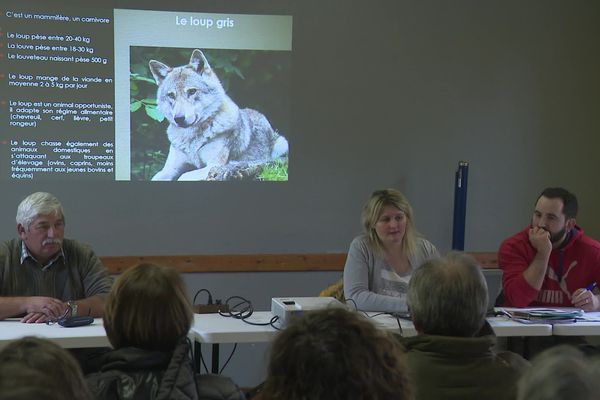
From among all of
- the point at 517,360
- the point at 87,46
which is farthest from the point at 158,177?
the point at 517,360

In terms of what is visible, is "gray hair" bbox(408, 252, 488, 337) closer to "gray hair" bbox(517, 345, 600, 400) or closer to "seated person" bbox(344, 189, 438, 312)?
"gray hair" bbox(517, 345, 600, 400)

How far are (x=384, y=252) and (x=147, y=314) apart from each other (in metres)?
1.83

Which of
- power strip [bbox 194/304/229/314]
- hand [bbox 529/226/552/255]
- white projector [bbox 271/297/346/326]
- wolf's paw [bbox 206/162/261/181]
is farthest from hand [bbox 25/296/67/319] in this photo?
hand [bbox 529/226/552/255]

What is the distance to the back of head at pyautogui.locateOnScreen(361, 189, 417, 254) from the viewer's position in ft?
10.7

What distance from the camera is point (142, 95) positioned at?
13.4ft

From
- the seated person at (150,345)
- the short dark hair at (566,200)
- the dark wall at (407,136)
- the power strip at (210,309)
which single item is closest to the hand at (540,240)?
the short dark hair at (566,200)

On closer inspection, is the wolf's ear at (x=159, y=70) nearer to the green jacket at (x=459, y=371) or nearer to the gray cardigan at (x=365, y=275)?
the gray cardigan at (x=365, y=275)

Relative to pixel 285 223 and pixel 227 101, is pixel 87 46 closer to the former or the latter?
pixel 227 101

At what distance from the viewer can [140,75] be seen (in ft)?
13.4

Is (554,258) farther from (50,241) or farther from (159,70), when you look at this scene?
(159,70)

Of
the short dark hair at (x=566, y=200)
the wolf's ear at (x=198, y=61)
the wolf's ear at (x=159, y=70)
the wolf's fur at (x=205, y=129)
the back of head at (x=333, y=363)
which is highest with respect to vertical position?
the wolf's ear at (x=198, y=61)

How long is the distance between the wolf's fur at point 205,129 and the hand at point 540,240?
1.76 m

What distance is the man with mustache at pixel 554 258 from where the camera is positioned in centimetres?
322

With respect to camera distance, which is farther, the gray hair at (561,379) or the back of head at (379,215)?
the back of head at (379,215)
